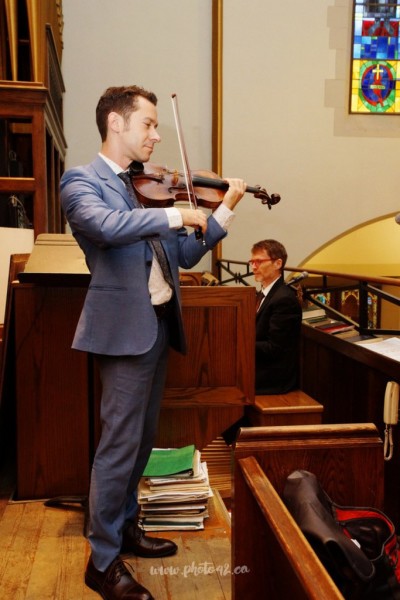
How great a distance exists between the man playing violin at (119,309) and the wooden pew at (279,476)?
1.45 feet

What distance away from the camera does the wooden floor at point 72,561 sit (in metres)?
1.82

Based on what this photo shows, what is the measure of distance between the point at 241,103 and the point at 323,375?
13.4 ft

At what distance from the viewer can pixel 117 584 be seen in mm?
1720

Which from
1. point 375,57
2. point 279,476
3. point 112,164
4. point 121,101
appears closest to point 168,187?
point 112,164

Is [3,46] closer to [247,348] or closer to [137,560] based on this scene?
[247,348]

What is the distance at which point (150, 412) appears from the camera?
76.1 inches

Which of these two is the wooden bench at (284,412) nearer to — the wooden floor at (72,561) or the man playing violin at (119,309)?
the wooden floor at (72,561)

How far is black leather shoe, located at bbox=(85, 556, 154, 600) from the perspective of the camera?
1.70 metres

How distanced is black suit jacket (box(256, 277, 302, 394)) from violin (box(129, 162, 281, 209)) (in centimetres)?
139

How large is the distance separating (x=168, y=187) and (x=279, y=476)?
0.97 metres

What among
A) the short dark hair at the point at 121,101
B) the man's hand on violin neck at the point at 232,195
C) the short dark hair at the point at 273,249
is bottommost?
the short dark hair at the point at 273,249

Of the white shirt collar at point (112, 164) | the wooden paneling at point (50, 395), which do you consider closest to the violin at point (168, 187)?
the white shirt collar at point (112, 164)

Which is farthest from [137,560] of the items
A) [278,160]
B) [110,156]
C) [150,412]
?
[278,160]

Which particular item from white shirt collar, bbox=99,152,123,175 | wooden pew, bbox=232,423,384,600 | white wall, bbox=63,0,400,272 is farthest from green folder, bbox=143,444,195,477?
white wall, bbox=63,0,400,272
